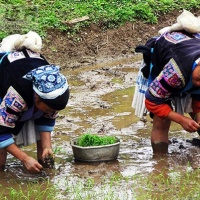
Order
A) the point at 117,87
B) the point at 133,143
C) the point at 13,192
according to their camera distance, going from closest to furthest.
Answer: the point at 13,192 → the point at 133,143 → the point at 117,87

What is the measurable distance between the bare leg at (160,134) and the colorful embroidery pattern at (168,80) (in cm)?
42

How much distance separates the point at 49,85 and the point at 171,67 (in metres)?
1.14

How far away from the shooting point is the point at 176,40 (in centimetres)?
538

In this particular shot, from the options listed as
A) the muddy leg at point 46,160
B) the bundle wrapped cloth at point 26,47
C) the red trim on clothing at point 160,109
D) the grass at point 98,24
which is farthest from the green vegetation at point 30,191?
the red trim on clothing at point 160,109

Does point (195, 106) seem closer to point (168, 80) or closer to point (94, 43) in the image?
point (168, 80)

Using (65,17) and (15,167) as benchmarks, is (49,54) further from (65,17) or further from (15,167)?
(15,167)

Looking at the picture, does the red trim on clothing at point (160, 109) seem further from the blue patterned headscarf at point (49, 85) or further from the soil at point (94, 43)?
the soil at point (94, 43)

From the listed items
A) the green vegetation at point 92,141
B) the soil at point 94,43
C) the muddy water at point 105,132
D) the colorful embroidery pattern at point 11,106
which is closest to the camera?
the colorful embroidery pattern at point 11,106

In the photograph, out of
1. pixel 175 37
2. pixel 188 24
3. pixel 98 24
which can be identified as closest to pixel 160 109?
pixel 175 37

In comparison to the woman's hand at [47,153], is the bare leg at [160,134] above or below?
below

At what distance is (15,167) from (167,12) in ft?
25.6

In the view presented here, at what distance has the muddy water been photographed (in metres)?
5.34

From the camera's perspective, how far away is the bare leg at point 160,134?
5.71 metres

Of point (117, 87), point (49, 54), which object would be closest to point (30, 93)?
point (117, 87)
